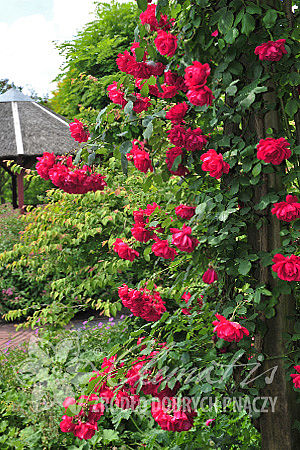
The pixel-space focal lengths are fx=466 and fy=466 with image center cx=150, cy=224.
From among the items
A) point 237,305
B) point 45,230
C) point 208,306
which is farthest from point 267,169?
point 45,230

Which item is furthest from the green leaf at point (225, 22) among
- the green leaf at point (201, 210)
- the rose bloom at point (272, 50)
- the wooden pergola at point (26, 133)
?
the wooden pergola at point (26, 133)

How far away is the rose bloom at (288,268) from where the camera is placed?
137 centimetres

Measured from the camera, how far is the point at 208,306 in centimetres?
188

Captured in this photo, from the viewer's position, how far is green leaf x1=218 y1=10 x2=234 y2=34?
4.76ft

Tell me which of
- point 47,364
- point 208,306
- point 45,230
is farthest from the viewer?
point 45,230

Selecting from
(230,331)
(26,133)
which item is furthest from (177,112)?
(26,133)

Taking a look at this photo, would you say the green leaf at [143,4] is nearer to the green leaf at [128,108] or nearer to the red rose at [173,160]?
the green leaf at [128,108]

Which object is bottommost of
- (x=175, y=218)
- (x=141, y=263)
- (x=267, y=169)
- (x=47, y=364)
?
(x=47, y=364)

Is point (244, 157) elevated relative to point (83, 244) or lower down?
elevated

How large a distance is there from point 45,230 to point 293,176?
12.6ft

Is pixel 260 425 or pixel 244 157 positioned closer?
pixel 244 157

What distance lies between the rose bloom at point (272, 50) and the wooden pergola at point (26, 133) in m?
8.88

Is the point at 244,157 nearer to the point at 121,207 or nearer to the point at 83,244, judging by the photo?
the point at 121,207

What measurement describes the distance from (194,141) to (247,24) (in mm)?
396
